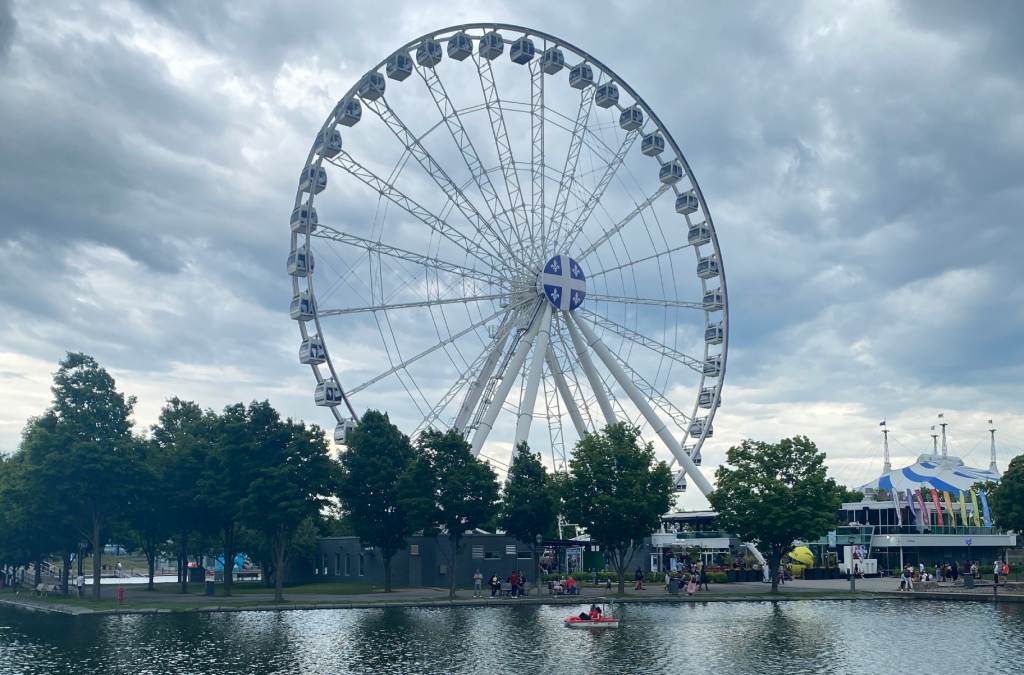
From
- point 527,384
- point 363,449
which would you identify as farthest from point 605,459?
point 363,449

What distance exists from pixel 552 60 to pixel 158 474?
4522cm

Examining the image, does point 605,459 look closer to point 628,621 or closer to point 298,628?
point 628,621

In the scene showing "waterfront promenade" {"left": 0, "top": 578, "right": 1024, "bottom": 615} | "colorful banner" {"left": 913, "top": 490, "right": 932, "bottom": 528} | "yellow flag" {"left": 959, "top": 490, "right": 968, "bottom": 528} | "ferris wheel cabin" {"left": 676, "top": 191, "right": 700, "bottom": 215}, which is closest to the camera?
"waterfront promenade" {"left": 0, "top": 578, "right": 1024, "bottom": 615}

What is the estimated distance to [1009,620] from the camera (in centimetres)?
5716

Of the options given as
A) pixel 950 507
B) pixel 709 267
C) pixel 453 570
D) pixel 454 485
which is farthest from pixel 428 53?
pixel 950 507

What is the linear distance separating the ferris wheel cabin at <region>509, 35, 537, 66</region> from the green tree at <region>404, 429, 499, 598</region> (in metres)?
29.2

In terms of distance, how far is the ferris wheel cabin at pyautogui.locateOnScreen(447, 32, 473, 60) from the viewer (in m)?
80.9

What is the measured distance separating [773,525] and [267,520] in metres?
36.7

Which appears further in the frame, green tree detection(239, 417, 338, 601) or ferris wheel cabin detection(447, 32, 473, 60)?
ferris wheel cabin detection(447, 32, 473, 60)

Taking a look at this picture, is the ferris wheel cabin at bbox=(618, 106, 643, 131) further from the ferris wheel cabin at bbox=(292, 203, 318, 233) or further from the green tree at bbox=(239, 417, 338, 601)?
the green tree at bbox=(239, 417, 338, 601)

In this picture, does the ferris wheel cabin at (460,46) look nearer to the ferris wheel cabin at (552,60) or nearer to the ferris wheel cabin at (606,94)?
the ferris wheel cabin at (552,60)

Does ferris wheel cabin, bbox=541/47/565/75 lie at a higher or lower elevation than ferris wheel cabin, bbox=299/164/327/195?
higher

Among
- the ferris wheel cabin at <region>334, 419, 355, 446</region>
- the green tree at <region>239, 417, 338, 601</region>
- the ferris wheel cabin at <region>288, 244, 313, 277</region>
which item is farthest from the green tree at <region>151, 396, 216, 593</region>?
the ferris wheel cabin at <region>288, 244, 313, 277</region>

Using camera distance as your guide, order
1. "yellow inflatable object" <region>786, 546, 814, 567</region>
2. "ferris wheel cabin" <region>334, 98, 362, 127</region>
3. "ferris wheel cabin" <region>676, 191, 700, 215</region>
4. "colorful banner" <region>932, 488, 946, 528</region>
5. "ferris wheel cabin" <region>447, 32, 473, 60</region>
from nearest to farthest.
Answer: "ferris wheel cabin" <region>334, 98, 362, 127</region> < "ferris wheel cabin" <region>447, 32, 473, 60</region> < "ferris wheel cabin" <region>676, 191, 700, 215</region> < "yellow inflatable object" <region>786, 546, 814, 567</region> < "colorful banner" <region>932, 488, 946, 528</region>
